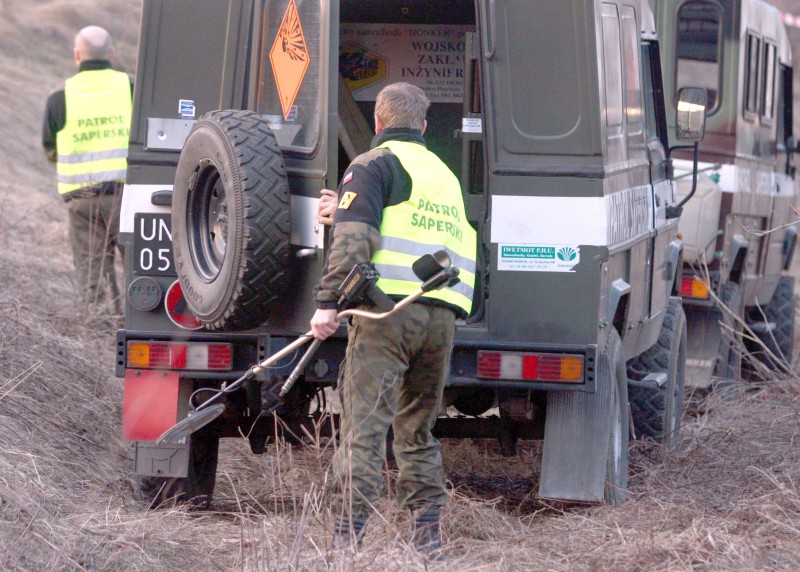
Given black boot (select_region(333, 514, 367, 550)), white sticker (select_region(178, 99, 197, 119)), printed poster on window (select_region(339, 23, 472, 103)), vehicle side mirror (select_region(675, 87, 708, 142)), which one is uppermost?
printed poster on window (select_region(339, 23, 472, 103))

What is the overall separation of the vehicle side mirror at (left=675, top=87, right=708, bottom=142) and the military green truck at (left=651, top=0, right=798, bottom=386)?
5.72ft

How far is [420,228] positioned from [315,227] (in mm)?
493

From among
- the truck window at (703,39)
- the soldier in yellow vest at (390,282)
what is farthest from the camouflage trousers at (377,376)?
the truck window at (703,39)

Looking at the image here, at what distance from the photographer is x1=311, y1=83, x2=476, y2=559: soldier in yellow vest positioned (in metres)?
4.34

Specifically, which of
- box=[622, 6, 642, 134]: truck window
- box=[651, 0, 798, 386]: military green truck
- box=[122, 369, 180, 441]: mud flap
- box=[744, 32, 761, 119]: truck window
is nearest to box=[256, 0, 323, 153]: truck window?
box=[122, 369, 180, 441]: mud flap

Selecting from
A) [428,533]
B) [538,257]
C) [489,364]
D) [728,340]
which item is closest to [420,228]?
[538,257]

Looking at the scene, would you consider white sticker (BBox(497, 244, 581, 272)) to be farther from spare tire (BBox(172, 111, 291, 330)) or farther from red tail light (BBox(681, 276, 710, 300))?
red tail light (BBox(681, 276, 710, 300))

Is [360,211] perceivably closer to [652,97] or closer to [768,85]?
[652,97]

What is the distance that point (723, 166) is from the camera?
8461mm

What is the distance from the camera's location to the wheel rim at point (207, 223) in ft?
15.9

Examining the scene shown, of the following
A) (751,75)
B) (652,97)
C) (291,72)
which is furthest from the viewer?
(751,75)

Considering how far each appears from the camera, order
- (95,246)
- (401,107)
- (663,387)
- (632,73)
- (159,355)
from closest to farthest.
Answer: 1. (401,107)
2. (159,355)
3. (632,73)
4. (663,387)
5. (95,246)

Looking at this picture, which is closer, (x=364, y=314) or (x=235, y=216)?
(x=364, y=314)

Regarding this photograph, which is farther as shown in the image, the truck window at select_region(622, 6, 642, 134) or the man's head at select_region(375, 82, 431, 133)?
the truck window at select_region(622, 6, 642, 134)
